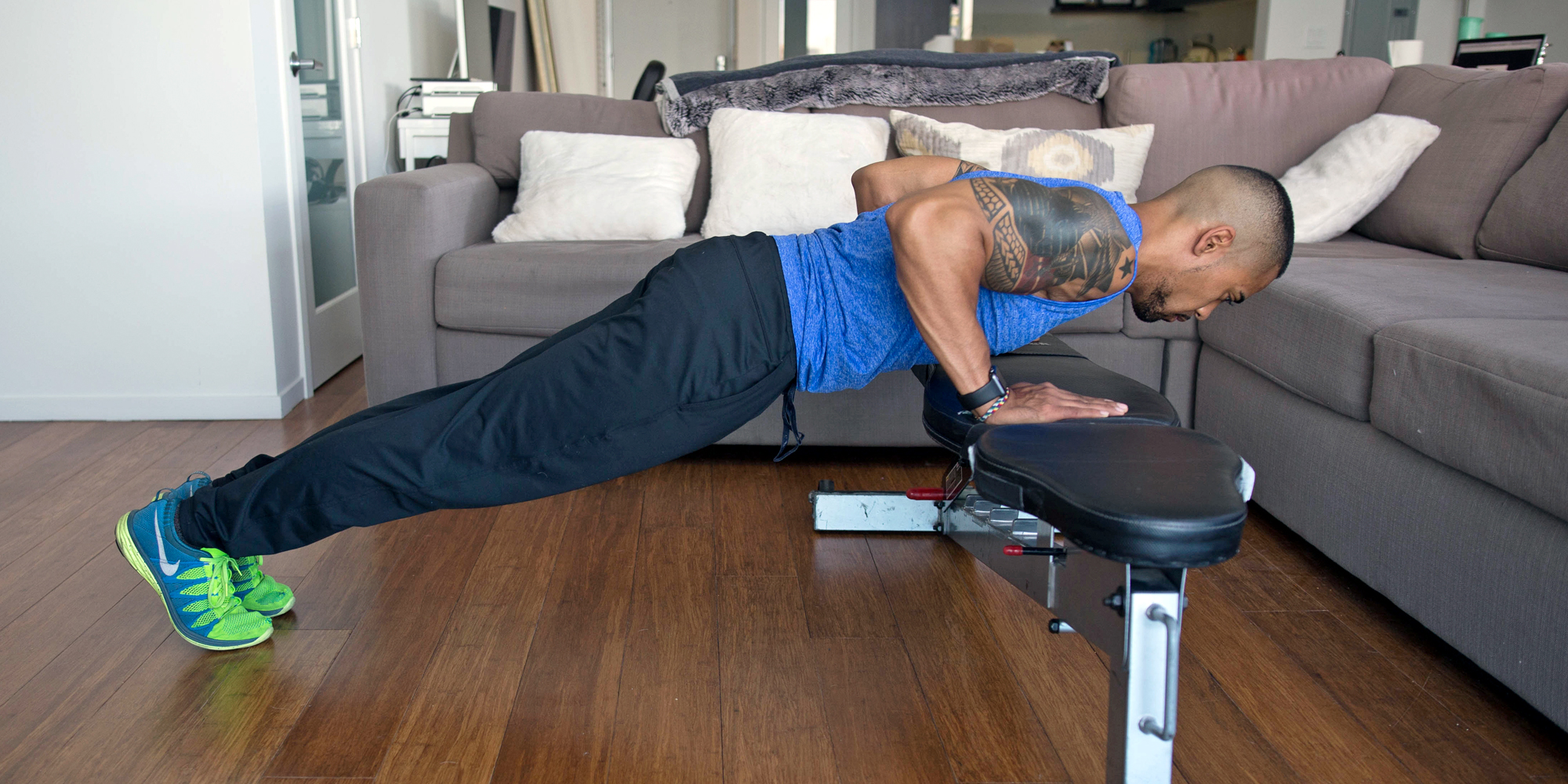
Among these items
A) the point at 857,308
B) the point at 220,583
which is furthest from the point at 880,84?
the point at 220,583

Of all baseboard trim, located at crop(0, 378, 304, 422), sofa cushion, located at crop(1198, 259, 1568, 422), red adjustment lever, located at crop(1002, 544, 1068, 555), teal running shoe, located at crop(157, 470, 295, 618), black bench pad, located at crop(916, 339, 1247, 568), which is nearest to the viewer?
black bench pad, located at crop(916, 339, 1247, 568)

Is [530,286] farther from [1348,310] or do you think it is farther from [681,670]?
[1348,310]

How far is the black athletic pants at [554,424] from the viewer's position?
1299 millimetres

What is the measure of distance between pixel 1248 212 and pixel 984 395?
16.2 inches

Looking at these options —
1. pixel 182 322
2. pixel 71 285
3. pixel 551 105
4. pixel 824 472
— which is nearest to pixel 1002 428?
pixel 824 472

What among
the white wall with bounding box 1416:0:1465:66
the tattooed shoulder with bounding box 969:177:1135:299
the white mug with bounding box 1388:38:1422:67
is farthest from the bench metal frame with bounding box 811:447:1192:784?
the white wall with bounding box 1416:0:1465:66

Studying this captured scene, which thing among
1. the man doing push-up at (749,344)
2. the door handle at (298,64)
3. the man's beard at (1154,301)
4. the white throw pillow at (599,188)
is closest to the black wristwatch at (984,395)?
the man doing push-up at (749,344)

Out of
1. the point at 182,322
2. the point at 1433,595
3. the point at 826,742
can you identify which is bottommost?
the point at 826,742

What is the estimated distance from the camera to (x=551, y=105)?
2723 mm

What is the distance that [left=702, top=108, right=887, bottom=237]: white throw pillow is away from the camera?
8.01 feet

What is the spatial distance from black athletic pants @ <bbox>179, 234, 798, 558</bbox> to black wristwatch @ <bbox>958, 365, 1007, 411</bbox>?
254 millimetres

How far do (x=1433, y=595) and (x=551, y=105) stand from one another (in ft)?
7.36

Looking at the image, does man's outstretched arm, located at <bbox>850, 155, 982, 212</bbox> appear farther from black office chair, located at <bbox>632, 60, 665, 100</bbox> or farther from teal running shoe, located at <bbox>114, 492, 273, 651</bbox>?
black office chair, located at <bbox>632, 60, 665, 100</bbox>

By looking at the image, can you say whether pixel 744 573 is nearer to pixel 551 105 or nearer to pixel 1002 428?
pixel 1002 428
